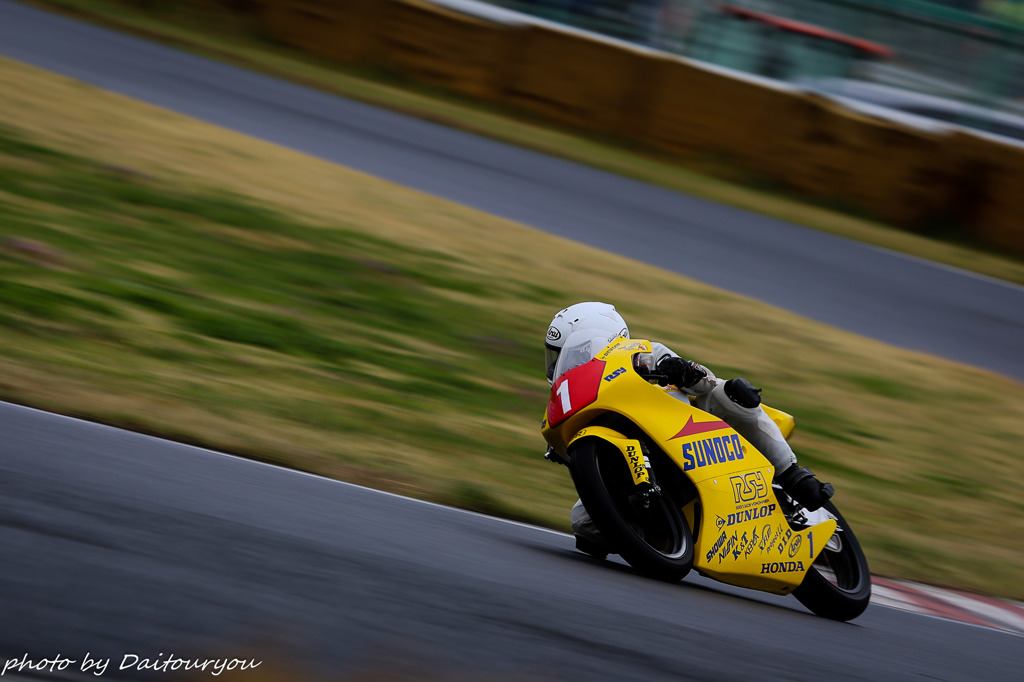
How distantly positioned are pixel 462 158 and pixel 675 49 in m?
4.82

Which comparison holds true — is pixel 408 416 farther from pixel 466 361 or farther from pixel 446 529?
pixel 446 529

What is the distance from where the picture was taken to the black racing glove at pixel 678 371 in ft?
16.7

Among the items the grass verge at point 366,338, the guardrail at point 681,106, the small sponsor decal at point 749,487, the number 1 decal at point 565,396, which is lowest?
the grass verge at point 366,338

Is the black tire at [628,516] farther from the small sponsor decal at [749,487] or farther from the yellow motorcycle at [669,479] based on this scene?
the small sponsor decal at [749,487]

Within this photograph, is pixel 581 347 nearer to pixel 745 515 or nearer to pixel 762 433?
pixel 762 433

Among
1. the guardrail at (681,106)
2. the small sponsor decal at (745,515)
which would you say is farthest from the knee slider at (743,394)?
the guardrail at (681,106)

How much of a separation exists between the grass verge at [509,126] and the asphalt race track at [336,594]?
11.8 metres

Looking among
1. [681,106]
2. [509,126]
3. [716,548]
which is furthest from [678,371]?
[509,126]

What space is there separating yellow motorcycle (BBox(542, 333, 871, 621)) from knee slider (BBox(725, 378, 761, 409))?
137mm

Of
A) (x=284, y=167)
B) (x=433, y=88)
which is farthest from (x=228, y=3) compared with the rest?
(x=284, y=167)

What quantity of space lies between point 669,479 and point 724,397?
0.47 m

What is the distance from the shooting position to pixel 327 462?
21.0 feet

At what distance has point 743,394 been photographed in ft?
17.4

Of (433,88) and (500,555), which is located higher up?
(433,88)
